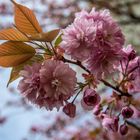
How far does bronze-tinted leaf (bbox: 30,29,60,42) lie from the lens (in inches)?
47.7

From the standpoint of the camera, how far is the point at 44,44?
4.27 ft

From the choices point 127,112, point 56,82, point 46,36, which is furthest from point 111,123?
point 46,36

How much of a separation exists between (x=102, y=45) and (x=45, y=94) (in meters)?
0.24

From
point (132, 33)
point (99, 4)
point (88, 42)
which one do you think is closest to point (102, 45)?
point (88, 42)

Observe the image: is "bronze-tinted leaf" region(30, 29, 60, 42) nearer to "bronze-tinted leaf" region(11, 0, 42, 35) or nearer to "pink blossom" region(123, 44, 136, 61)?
"bronze-tinted leaf" region(11, 0, 42, 35)

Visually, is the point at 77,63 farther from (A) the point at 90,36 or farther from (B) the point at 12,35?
(B) the point at 12,35

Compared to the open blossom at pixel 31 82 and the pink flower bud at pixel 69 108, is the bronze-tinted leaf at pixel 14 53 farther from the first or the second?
the pink flower bud at pixel 69 108

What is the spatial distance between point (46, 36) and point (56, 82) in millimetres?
147

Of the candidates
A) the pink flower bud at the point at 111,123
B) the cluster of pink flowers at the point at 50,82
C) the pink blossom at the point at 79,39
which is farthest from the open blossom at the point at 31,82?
the pink flower bud at the point at 111,123

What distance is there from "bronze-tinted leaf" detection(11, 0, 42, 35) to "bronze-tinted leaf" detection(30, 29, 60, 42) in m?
0.08

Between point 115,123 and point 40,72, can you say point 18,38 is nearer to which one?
point 40,72

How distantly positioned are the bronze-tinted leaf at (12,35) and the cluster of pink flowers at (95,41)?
0.13m

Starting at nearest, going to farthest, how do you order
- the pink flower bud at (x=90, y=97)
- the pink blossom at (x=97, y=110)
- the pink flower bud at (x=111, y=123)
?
the pink flower bud at (x=90, y=97), the pink flower bud at (x=111, y=123), the pink blossom at (x=97, y=110)

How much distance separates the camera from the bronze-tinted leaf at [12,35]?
49.1 inches
